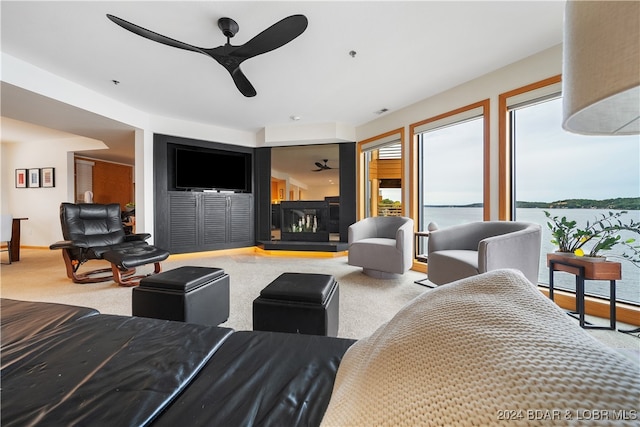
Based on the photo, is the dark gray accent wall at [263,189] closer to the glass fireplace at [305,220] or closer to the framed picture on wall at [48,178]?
the glass fireplace at [305,220]

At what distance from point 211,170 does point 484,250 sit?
4689mm

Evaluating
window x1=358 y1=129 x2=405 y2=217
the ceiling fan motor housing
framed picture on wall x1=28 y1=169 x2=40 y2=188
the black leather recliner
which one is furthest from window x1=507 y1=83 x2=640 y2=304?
framed picture on wall x1=28 y1=169 x2=40 y2=188

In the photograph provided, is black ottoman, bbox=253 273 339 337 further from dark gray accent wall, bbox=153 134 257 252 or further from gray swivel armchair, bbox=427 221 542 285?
dark gray accent wall, bbox=153 134 257 252

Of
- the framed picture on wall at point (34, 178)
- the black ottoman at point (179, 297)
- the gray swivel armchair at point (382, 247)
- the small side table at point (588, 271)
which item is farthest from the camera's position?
the framed picture on wall at point (34, 178)

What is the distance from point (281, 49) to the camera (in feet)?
8.06

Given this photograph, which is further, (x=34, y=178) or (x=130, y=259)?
(x=34, y=178)

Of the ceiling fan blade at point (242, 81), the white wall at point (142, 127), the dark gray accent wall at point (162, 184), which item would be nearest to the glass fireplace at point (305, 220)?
the white wall at point (142, 127)

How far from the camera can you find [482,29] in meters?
2.17

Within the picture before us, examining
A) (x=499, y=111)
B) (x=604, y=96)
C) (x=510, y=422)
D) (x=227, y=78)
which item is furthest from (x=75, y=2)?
(x=499, y=111)

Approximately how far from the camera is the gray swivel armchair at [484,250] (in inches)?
77.2

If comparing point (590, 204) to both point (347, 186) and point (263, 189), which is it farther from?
point (263, 189)

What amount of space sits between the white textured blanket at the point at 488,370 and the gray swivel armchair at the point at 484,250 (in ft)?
5.27

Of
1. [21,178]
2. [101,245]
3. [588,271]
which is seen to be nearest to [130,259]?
[101,245]

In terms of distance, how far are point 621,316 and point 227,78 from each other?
4471mm
